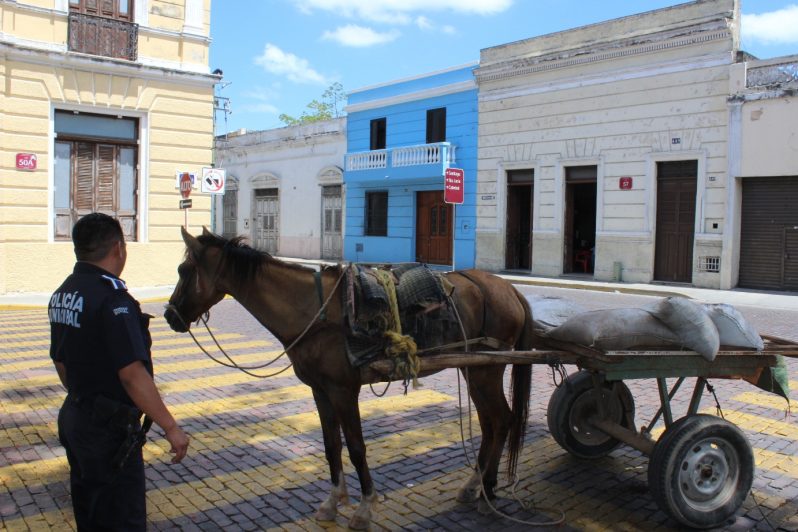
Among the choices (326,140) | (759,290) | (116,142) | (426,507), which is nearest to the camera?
(426,507)

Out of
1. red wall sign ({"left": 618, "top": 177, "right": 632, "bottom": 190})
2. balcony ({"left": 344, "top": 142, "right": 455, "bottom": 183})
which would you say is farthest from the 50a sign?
red wall sign ({"left": 618, "top": 177, "right": 632, "bottom": 190})

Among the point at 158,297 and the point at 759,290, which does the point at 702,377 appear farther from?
the point at 759,290

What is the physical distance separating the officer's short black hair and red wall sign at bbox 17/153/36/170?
13.1m

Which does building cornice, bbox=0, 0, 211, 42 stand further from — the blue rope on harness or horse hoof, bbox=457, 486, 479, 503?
horse hoof, bbox=457, 486, 479, 503

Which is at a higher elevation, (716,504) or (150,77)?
(150,77)

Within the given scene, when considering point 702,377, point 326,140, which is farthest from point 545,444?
point 326,140

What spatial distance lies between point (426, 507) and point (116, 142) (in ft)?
44.9

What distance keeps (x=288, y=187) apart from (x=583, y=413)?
91.9 feet

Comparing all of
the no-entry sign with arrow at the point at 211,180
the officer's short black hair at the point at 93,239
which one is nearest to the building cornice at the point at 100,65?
the no-entry sign with arrow at the point at 211,180

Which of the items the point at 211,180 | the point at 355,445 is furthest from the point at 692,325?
the point at 211,180

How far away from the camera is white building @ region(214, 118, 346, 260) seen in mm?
30016

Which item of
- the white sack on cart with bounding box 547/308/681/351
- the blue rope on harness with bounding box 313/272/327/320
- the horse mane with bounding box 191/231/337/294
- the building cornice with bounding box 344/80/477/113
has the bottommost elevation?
the white sack on cart with bounding box 547/308/681/351

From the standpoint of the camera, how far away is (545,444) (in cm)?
530

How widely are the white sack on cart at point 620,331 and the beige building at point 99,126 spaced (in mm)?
13276
